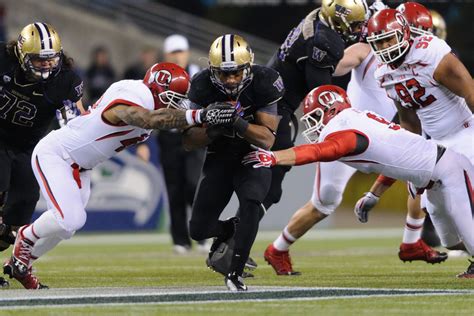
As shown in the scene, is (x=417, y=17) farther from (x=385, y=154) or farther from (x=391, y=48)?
(x=385, y=154)

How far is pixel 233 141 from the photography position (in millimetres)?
7945

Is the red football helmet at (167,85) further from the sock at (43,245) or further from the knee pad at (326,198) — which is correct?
the knee pad at (326,198)

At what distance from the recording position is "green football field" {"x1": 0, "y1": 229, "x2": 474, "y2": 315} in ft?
21.3

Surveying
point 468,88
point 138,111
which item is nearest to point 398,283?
point 468,88

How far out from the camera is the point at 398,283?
8047mm

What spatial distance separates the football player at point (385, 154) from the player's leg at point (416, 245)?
1.07m

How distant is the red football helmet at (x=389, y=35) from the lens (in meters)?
8.03

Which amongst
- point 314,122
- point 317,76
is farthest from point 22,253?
point 317,76

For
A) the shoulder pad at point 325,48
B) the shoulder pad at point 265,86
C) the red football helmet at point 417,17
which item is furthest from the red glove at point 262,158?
the red football helmet at point 417,17

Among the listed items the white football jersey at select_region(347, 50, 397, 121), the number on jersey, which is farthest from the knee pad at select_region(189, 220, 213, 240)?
the white football jersey at select_region(347, 50, 397, 121)

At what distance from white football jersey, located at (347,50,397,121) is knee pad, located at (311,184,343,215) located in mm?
786

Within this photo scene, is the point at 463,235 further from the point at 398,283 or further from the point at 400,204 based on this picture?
the point at 400,204

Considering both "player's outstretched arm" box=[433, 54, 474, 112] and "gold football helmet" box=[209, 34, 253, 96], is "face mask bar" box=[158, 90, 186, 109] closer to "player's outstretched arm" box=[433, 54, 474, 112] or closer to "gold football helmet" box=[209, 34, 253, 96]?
"gold football helmet" box=[209, 34, 253, 96]

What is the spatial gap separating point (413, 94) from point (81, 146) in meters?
2.23
